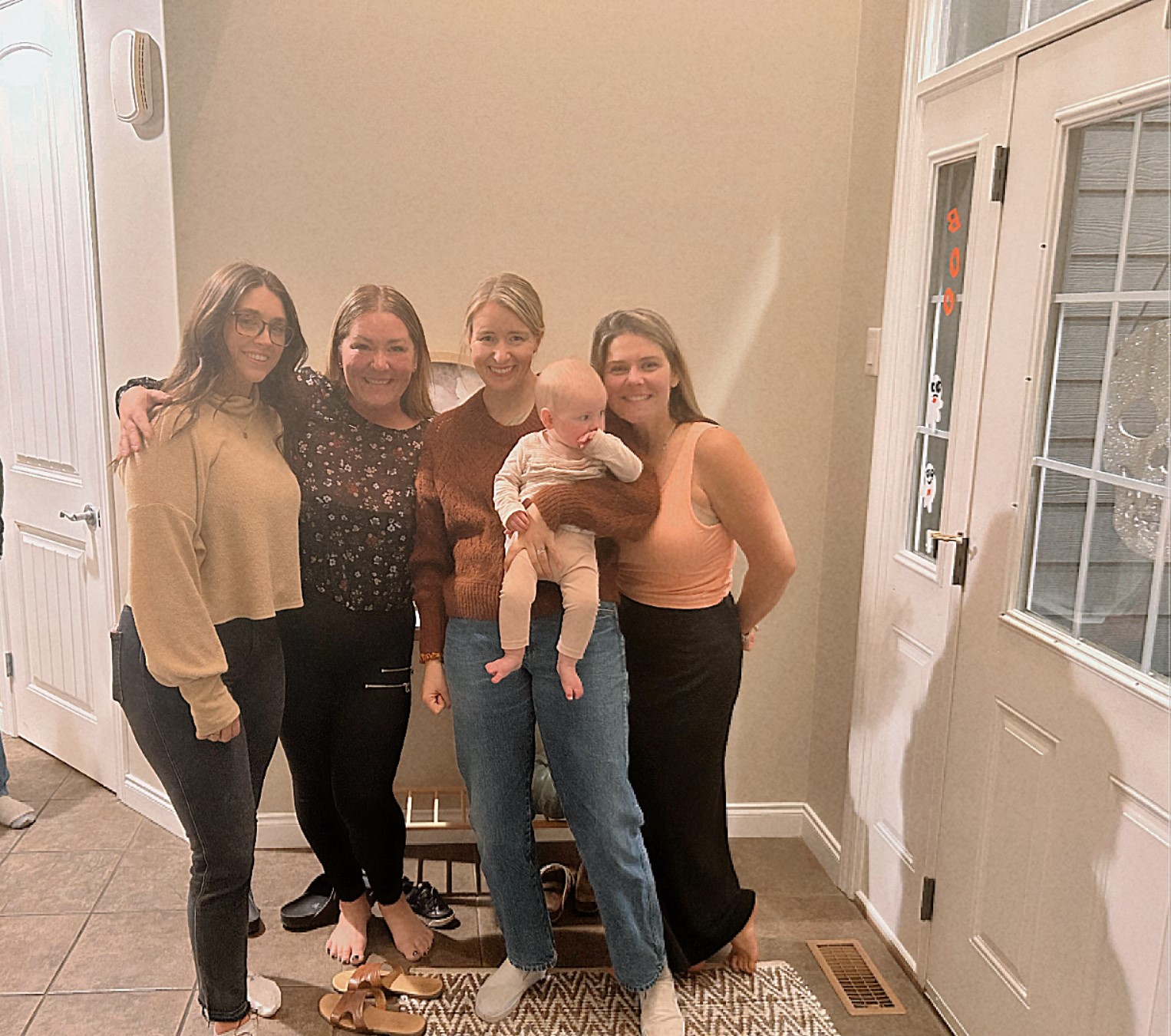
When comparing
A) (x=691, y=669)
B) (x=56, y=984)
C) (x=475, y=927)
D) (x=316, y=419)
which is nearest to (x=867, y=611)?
(x=691, y=669)

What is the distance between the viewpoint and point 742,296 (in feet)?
7.90

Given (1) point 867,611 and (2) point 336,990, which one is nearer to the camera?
(2) point 336,990

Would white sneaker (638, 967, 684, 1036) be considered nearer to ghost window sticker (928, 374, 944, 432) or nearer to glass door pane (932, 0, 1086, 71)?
ghost window sticker (928, 374, 944, 432)

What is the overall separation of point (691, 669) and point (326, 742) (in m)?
0.80

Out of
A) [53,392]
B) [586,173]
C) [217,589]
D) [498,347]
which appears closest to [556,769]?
[217,589]

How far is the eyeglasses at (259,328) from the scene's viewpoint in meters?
1.88

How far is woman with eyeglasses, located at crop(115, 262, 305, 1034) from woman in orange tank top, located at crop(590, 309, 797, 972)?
0.66 metres

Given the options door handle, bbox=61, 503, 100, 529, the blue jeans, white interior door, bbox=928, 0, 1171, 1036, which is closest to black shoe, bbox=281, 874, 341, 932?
the blue jeans

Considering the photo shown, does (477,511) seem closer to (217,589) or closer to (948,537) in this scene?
(217,589)

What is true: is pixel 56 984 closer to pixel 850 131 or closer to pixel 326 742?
pixel 326 742

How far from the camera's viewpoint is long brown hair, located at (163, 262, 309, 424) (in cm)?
184

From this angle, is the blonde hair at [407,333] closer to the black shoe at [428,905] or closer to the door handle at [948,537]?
the door handle at [948,537]

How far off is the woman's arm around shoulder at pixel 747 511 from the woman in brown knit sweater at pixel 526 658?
0.14 metres

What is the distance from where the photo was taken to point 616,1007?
7.26 feet
